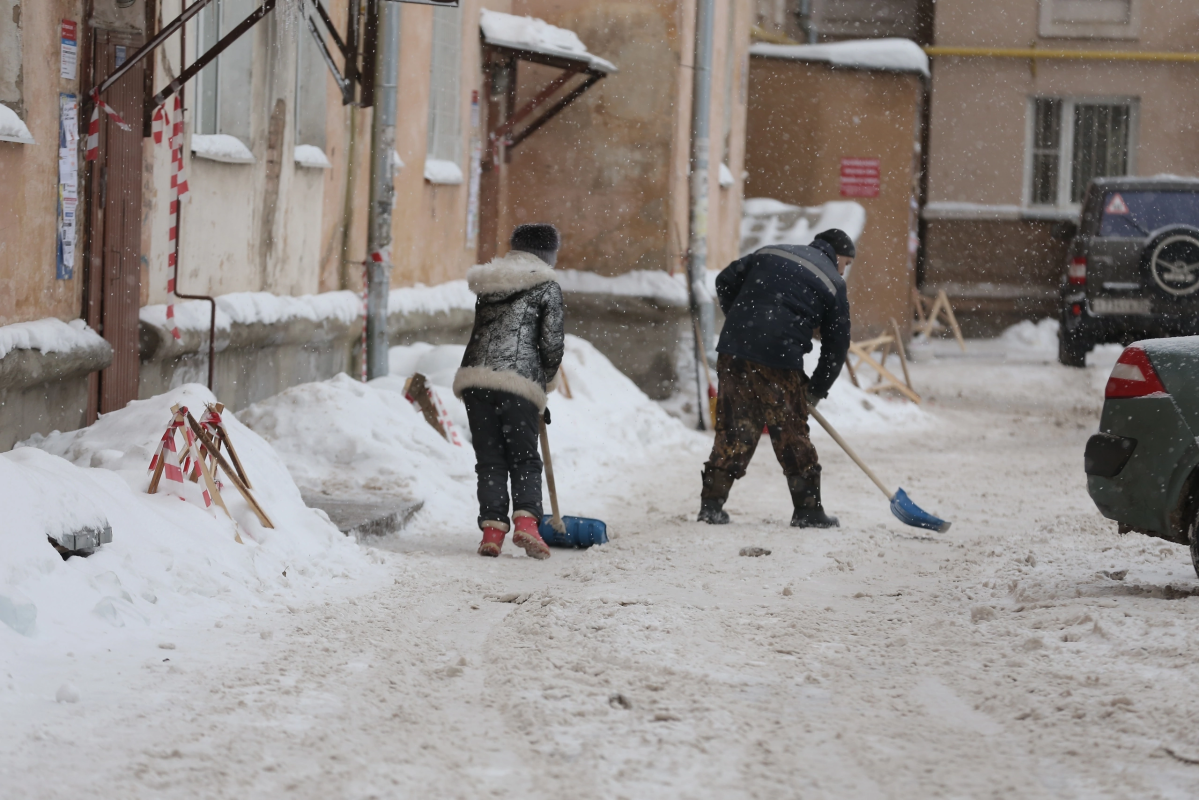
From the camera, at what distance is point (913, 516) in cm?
790

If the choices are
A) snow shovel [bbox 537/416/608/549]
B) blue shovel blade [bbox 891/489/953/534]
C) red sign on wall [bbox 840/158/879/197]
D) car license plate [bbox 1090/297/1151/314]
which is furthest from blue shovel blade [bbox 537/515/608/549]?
red sign on wall [bbox 840/158/879/197]

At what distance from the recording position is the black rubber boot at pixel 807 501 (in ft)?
26.1

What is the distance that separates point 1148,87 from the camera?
82.3ft

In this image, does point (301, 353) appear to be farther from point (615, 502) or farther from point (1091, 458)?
point (1091, 458)

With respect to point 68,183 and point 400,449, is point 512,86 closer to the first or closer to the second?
point 400,449

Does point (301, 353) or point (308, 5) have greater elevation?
point (308, 5)

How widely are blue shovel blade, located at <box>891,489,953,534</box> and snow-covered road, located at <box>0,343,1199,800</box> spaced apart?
0.50m

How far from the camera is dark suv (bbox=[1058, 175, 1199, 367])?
15.0m

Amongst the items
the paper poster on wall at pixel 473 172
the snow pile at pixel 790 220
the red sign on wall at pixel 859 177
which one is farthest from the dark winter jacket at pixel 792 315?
the red sign on wall at pixel 859 177

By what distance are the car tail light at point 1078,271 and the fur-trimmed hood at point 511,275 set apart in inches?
404

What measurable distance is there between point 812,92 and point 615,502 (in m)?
12.6

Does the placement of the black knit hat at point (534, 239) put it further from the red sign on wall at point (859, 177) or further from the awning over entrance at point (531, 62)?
the red sign on wall at point (859, 177)

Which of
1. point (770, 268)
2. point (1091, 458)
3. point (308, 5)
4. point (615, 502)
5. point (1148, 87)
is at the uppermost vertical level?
point (1148, 87)

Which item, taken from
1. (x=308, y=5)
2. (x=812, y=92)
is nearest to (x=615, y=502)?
(x=308, y=5)
